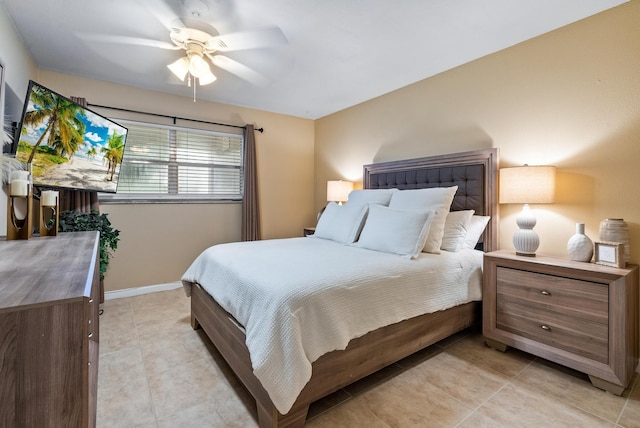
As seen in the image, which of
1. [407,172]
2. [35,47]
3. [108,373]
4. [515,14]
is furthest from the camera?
[407,172]

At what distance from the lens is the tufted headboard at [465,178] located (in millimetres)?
2725

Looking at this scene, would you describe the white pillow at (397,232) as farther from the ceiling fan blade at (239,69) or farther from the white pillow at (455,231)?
the ceiling fan blade at (239,69)

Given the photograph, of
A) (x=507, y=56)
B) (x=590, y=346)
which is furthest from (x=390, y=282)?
(x=507, y=56)

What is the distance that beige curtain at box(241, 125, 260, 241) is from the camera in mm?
4219

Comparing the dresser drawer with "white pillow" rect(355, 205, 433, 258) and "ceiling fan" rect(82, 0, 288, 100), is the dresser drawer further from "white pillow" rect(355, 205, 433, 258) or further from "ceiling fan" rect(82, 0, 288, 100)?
"ceiling fan" rect(82, 0, 288, 100)

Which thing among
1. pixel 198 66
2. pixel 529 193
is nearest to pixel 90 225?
pixel 198 66

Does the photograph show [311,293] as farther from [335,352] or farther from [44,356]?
[44,356]

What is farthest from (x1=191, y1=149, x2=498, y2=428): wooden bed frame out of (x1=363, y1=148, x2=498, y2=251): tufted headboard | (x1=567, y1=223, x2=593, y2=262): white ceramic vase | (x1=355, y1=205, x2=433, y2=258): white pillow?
(x1=567, y1=223, x2=593, y2=262): white ceramic vase

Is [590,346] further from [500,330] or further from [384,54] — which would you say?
[384,54]

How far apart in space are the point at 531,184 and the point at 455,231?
0.68 meters

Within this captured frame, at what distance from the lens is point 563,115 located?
2338 millimetres

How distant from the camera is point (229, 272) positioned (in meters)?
1.99

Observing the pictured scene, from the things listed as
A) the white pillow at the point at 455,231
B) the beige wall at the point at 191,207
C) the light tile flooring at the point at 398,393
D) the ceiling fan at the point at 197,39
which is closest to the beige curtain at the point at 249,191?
the beige wall at the point at 191,207

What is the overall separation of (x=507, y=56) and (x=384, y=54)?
3.56 feet
